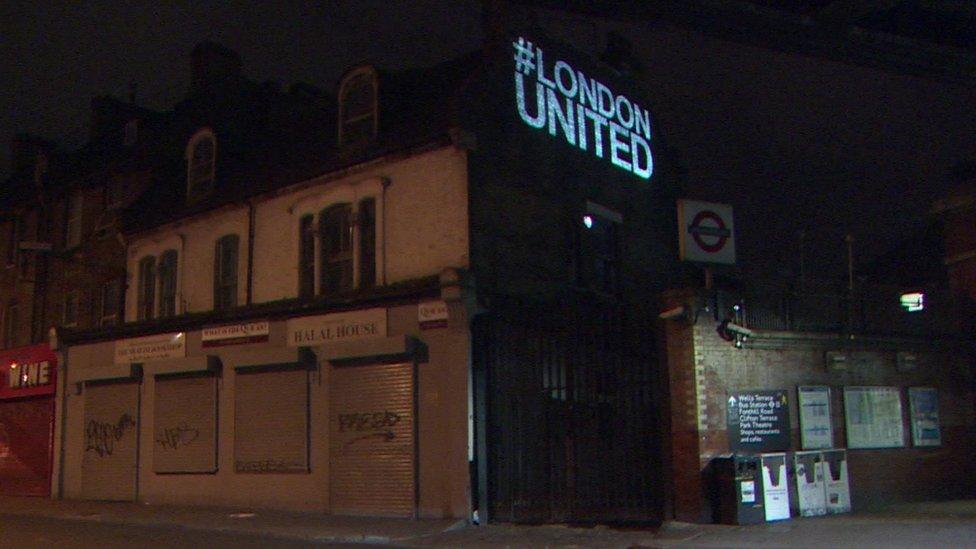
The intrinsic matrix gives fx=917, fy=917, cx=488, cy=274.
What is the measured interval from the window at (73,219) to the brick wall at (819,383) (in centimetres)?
1922

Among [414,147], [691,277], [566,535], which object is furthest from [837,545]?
[691,277]

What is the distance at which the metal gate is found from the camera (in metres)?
16.7

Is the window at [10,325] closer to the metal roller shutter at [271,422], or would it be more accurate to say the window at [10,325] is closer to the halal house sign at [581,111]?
the metal roller shutter at [271,422]

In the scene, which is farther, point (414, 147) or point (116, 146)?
point (116, 146)

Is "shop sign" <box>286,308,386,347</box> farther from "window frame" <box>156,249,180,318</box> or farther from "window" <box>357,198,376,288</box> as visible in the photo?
"window frame" <box>156,249,180,318</box>

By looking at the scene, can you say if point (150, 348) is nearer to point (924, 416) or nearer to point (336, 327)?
point (336, 327)

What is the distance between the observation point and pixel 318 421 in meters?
18.7

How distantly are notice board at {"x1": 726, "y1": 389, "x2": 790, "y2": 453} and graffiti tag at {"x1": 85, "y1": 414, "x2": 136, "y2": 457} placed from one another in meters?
14.6

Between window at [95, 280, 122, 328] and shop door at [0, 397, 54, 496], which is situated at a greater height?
window at [95, 280, 122, 328]

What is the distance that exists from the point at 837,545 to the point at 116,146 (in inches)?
967

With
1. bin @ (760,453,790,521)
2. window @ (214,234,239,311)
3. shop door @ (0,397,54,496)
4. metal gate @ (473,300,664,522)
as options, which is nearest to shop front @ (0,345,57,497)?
shop door @ (0,397,54,496)

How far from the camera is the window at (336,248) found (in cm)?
1930

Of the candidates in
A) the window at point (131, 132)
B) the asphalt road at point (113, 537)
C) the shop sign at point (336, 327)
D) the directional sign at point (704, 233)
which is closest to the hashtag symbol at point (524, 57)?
the directional sign at point (704, 233)

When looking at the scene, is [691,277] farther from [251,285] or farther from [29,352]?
[29,352]
